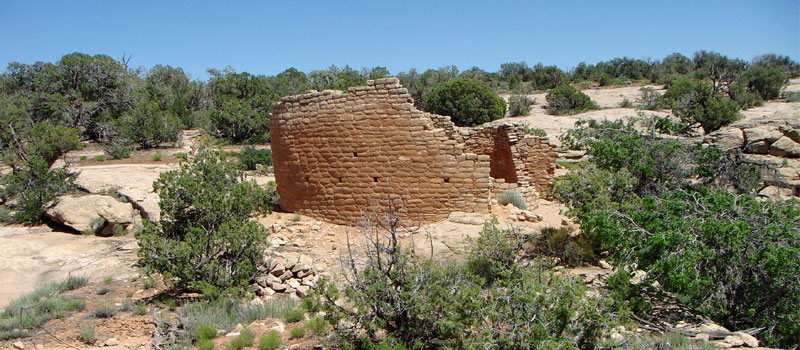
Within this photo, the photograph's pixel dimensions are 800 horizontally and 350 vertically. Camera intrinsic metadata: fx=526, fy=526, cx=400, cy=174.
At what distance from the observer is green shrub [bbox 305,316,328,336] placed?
551 centimetres

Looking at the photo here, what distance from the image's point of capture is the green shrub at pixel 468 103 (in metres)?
27.9

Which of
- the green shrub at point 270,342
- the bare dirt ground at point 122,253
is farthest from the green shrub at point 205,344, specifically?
the bare dirt ground at point 122,253

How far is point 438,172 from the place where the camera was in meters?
8.71

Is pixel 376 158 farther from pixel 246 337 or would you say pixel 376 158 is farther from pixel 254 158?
pixel 254 158

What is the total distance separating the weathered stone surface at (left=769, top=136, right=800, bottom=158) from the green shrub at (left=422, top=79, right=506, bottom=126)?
1427cm

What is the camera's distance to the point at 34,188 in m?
13.5

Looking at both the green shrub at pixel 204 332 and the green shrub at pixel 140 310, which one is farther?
the green shrub at pixel 140 310

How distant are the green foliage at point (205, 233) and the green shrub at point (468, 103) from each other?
20.5 meters

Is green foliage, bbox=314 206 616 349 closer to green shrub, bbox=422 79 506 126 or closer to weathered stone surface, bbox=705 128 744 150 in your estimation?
weathered stone surface, bbox=705 128 744 150

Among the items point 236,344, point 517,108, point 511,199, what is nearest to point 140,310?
point 236,344

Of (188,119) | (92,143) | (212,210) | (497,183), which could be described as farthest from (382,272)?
(188,119)

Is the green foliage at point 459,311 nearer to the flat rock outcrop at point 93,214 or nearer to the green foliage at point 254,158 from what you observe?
the flat rock outcrop at point 93,214

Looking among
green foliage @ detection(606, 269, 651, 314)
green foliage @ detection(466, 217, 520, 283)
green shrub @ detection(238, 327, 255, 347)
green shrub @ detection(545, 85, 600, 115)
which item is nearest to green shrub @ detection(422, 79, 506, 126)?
green shrub @ detection(545, 85, 600, 115)

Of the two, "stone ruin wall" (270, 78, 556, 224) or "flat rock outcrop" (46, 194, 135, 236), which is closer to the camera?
"stone ruin wall" (270, 78, 556, 224)
